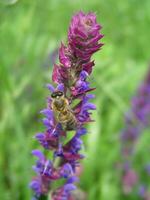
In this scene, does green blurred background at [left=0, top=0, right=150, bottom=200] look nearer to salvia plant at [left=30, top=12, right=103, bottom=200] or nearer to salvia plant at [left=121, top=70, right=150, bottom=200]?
salvia plant at [left=121, top=70, right=150, bottom=200]

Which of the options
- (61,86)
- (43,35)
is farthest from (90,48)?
(43,35)

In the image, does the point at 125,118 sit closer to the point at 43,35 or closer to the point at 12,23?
the point at 43,35

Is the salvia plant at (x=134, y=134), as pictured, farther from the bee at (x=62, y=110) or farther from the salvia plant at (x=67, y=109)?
the bee at (x=62, y=110)

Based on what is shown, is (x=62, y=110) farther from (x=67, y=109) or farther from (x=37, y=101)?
(x=37, y=101)

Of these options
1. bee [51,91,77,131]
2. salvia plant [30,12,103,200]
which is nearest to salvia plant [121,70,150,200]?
salvia plant [30,12,103,200]

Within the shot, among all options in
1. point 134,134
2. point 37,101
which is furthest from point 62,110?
point 37,101

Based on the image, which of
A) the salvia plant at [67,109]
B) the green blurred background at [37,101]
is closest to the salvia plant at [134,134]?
the green blurred background at [37,101]
